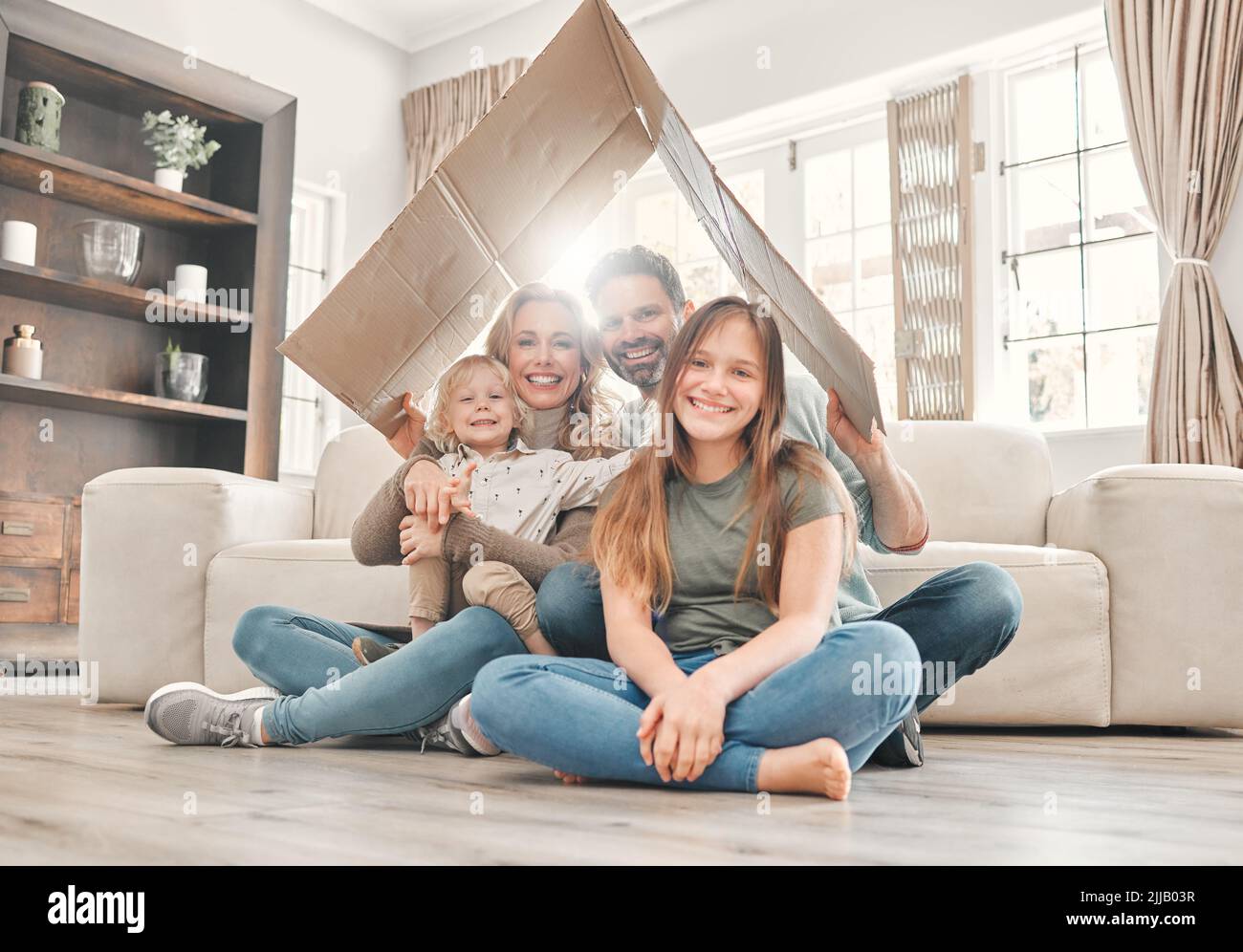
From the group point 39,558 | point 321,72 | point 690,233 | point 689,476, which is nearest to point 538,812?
point 689,476

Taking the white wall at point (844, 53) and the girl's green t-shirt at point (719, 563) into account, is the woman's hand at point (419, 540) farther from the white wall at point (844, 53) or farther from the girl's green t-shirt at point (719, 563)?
the white wall at point (844, 53)

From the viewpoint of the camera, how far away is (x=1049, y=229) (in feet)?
12.1

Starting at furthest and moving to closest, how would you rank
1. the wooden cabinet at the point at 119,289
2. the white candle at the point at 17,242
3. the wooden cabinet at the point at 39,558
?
the white candle at the point at 17,242
the wooden cabinet at the point at 119,289
the wooden cabinet at the point at 39,558

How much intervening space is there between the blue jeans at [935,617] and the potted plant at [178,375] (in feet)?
8.98

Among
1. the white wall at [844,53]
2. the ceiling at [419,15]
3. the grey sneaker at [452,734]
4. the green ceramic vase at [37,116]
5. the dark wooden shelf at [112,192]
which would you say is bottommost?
the grey sneaker at [452,734]

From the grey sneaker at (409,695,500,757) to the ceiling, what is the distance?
13.0 ft

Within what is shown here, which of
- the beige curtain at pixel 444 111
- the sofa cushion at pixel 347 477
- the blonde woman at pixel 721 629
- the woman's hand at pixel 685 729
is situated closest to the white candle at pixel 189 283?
the beige curtain at pixel 444 111

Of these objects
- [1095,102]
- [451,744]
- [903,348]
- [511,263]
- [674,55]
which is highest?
[674,55]

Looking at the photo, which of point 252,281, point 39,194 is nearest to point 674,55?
point 252,281

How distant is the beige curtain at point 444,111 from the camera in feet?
15.5

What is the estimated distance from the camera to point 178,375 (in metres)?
3.74

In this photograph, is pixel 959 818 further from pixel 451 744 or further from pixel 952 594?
pixel 451 744
